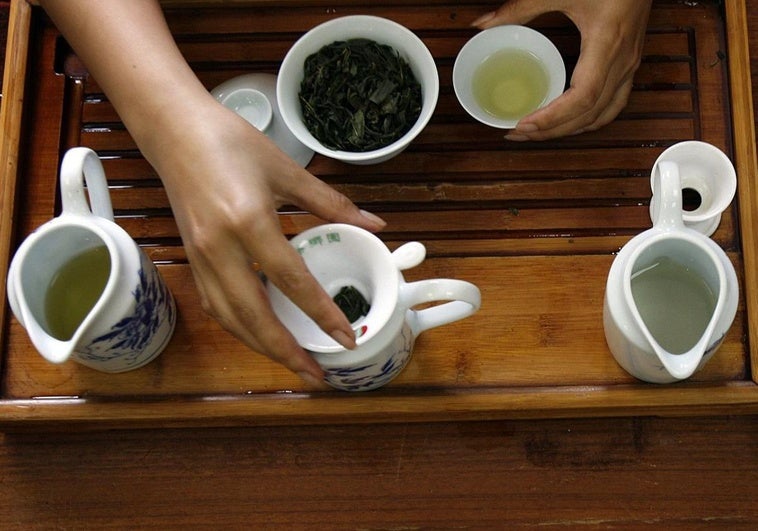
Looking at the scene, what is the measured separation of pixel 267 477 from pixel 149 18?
26.6 inches

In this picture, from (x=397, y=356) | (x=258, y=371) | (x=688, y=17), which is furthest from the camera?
(x=688, y=17)

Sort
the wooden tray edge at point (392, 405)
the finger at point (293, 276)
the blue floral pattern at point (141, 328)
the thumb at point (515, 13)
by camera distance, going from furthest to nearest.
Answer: the thumb at point (515, 13), the wooden tray edge at point (392, 405), the blue floral pattern at point (141, 328), the finger at point (293, 276)

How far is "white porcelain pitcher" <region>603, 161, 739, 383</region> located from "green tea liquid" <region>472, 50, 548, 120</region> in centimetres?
31

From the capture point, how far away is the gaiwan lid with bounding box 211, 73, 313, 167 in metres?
1.24

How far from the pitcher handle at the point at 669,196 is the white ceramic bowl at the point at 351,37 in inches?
13.7

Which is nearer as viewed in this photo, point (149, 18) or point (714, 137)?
point (149, 18)

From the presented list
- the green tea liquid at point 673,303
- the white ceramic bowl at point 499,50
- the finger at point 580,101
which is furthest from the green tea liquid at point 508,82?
the green tea liquid at point 673,303

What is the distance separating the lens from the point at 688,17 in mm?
1282

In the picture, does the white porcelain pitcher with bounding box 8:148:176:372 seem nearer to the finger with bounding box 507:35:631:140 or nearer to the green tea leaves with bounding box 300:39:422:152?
the green tea leaves with bounding box 300:39:422:152

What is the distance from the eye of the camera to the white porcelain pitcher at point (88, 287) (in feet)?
3.23

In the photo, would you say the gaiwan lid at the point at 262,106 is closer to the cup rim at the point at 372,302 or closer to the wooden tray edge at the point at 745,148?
the cup rim at the point at 372,302

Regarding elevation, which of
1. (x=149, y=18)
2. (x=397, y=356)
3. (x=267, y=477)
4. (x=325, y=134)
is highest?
(x=149, y=18)

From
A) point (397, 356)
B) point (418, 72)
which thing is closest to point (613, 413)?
point (397, 356)

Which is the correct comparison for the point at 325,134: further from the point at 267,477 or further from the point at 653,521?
the point at 653,521
